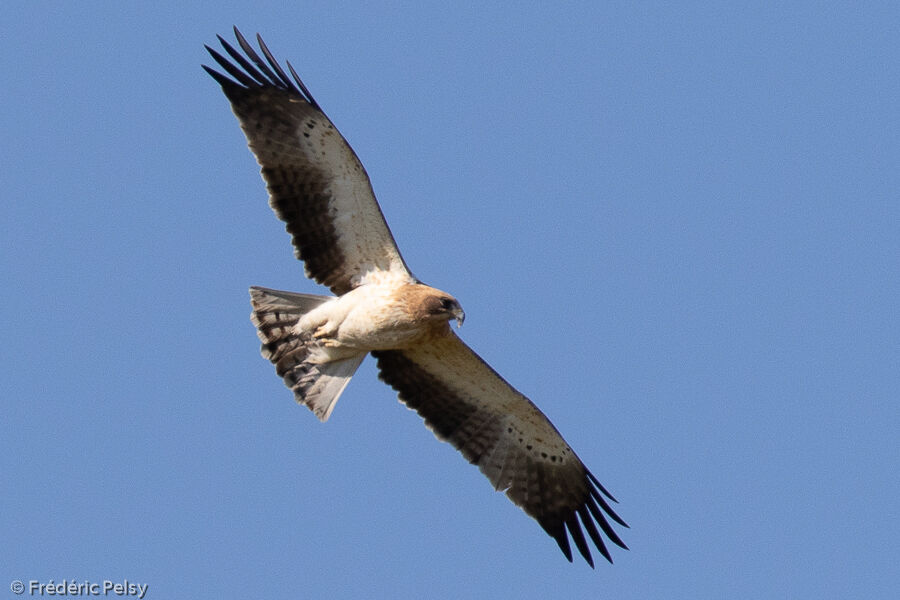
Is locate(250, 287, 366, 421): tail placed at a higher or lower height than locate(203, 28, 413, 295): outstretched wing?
lower

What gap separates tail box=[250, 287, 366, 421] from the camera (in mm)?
12588

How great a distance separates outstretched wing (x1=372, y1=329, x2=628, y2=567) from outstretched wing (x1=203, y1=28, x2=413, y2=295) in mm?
1137

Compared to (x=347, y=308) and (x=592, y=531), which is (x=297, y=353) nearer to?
(x=347, y=308)

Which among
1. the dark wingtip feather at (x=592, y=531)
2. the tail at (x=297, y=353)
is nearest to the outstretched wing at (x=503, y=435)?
the dark wingtip feather at (x=592, y=531)

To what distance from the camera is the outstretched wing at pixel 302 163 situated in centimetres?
1220

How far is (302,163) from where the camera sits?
40.2ft

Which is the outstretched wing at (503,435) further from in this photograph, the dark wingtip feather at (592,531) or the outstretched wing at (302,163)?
the outstretched wing at (302,163)

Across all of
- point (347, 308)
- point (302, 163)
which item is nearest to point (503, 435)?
point (347, 308)

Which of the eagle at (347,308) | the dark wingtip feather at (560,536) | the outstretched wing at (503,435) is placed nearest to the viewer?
the eagle at (347,308)

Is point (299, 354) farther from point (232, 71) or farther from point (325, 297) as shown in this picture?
point (232, 71)

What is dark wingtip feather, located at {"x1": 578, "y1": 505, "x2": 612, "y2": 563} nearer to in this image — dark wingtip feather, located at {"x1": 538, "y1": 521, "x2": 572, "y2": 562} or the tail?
dark wingtip feather, located at {"x1": 538, "y1": 521, "x2": 572, "y2": 562}

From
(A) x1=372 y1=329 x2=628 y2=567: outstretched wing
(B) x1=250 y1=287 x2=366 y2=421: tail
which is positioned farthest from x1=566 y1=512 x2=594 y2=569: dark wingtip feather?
(B) x1=250 y1=287 x2=366 y2=421: tail

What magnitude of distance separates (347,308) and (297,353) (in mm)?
797

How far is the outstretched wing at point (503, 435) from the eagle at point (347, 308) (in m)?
0.01
